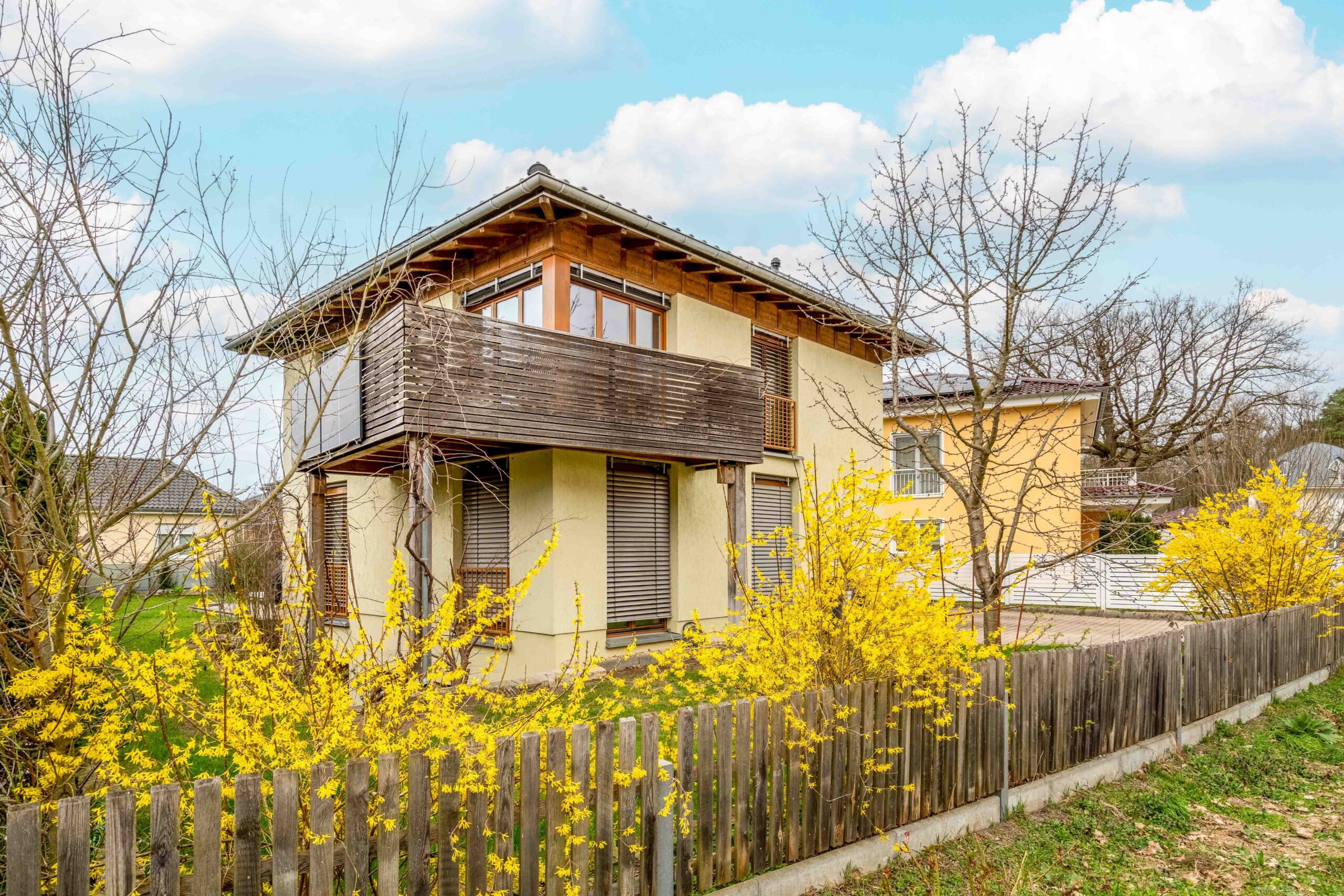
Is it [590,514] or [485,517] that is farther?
[485,517]

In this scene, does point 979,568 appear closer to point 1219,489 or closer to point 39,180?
point 39,180

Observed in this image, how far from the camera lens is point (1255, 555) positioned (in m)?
9.86

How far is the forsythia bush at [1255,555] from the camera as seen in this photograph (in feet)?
32.1

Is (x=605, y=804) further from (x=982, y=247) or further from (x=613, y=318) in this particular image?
(x=613, y=318)

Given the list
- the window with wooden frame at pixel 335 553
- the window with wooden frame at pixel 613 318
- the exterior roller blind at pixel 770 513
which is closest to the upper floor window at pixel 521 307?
the window with wooden frame at pixel 613 318

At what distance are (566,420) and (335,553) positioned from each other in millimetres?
7707

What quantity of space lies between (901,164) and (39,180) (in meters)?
5.90

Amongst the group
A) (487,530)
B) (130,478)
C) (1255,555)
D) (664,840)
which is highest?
(130,478)

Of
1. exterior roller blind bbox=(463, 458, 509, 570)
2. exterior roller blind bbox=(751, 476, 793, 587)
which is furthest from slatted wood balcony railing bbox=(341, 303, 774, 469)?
exterior roller blind bbox=(751, 476, 793, 587)

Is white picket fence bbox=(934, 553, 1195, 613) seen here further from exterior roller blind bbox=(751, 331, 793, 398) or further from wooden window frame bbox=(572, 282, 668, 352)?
wooden window frame bbox=(572, 282, 668, 352)

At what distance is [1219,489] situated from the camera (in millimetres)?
21859

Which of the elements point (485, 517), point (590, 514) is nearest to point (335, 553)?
point (485, 517)

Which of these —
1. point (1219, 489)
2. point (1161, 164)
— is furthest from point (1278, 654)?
point (1219, 489)

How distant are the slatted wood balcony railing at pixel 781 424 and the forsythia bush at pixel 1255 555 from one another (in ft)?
19.7
